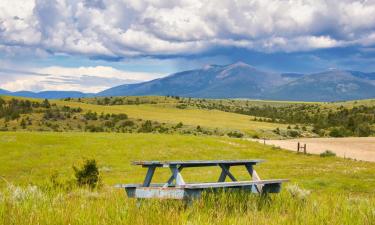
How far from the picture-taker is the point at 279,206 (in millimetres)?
10156

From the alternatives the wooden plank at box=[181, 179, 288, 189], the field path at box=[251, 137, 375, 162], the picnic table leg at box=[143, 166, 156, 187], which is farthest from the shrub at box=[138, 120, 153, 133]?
the wooden plank at box=[181, 179, 288, 189]

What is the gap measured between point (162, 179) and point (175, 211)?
2950cm

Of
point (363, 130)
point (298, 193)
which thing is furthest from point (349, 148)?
point (298, 193)

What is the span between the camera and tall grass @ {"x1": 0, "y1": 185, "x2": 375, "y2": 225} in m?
7.42

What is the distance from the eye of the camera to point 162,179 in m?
37.7

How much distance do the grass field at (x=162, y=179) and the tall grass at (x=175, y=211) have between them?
0.6 inches

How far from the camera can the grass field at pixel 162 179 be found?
784 cm

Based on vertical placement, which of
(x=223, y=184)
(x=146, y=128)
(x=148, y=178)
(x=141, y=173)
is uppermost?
(x=223, y=184)

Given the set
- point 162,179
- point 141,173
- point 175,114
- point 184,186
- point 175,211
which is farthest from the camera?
point 175,114

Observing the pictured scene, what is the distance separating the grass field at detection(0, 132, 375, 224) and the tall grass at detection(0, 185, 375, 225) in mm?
16

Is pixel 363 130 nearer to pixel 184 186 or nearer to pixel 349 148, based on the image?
pixel 349 148

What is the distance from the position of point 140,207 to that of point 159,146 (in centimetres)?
5050

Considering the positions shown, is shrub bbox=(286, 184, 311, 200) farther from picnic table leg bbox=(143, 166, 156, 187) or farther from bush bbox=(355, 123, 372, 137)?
bush bbox=(355, 123, 372, 137)

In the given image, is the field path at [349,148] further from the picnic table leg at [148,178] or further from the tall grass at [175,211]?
the tall grass at [175,211]
